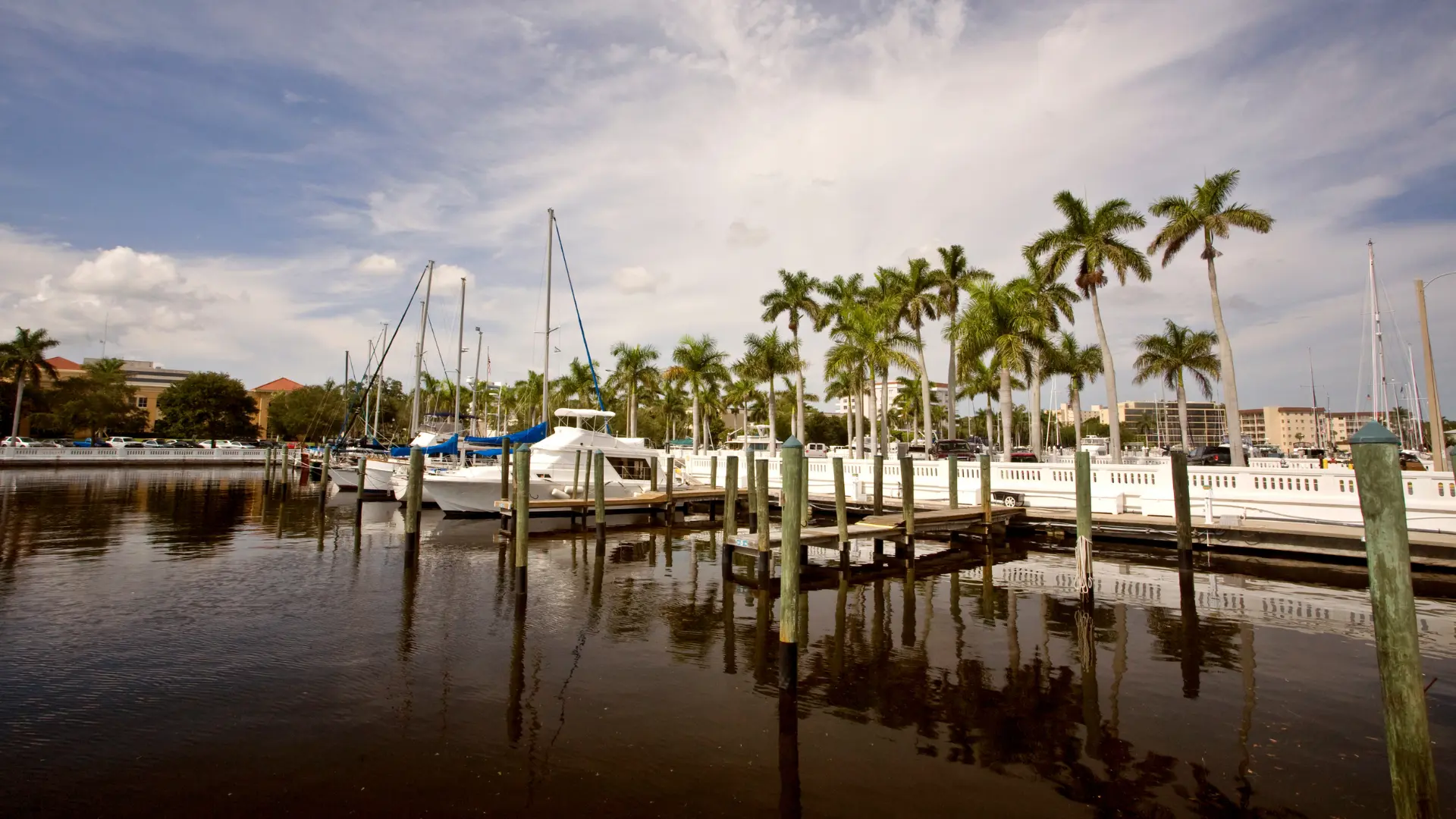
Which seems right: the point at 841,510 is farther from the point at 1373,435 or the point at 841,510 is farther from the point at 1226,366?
the point at 1226,366

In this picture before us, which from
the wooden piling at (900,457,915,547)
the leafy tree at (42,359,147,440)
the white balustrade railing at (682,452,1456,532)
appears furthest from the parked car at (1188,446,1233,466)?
the leafy tree at (42,359,147,440)

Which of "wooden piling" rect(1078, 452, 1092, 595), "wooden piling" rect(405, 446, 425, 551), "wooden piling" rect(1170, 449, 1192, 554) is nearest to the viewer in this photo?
"wooden piling" rect(1078, 452, 1092, 595)

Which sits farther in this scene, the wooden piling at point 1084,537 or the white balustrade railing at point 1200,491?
the white balustrade railing at point 1200,491

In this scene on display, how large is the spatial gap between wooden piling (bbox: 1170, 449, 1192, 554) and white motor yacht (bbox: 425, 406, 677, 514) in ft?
58.6

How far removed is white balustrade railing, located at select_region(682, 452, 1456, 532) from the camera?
16.4 m

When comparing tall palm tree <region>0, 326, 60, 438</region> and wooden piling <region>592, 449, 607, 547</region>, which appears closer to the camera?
wooden piling <region>592, 449, 607, 547</region>

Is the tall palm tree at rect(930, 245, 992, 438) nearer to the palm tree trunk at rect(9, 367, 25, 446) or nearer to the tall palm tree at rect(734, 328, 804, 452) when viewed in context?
the tall palm tree at rect(734, 328, 804, 452)

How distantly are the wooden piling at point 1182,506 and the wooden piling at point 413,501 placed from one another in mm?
18021

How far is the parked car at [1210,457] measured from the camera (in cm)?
3825

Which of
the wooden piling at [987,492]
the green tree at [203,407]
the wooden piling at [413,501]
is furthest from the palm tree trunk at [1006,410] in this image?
the green tree at [203,407]

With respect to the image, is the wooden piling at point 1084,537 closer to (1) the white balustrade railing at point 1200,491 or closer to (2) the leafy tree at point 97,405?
(1) the white balustrade railing at point 1200,491

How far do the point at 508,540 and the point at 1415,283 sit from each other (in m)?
29.5

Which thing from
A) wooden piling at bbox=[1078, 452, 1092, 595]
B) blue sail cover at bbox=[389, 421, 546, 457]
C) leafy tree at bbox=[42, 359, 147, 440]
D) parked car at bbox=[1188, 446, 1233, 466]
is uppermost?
leafy tree at bbox=[42, 359, 147, 440]

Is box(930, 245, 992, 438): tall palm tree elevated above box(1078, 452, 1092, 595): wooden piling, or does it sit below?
above
